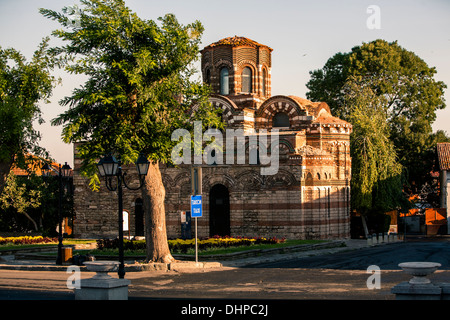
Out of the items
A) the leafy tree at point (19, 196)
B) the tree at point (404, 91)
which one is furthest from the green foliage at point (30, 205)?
the tree at point (404, 91)

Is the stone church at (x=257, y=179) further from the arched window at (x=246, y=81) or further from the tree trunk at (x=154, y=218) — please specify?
the tree trunk at (x=154, y=218)

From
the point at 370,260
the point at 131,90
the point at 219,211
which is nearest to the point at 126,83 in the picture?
the point at 131,90

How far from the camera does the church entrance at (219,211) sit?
38.1 metres

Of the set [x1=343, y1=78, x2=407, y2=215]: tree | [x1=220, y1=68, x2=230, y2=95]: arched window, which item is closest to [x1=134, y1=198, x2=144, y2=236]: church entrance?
[x1=220, y1=68, x2=230, y2=95]: arched window

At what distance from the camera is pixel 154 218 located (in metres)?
23.8

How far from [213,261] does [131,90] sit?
7388 mm

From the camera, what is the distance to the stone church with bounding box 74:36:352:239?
36625 millimetres

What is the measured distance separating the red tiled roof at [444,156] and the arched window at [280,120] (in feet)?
51.3

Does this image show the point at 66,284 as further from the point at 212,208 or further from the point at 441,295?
the point at 212,208

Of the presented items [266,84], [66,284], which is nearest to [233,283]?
[66,284]

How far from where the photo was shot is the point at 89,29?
907 inches

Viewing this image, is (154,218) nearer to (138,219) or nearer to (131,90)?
(131,90)

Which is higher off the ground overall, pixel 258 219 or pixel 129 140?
pixel 129 140
